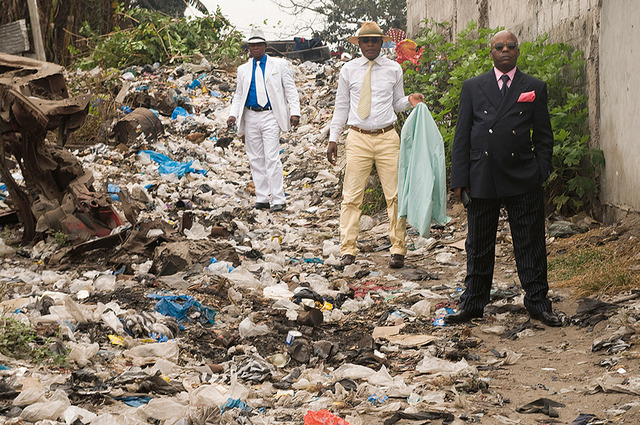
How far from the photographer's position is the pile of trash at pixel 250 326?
3598mm

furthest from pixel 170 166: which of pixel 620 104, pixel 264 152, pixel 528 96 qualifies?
pixel 528 96

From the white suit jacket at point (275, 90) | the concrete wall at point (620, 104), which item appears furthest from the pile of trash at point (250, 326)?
the white suit jacket at point (275, 90)

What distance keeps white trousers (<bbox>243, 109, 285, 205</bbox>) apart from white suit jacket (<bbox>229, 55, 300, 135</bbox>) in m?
0.12

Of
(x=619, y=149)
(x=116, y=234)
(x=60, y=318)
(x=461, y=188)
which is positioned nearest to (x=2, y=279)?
(x=116, y=234)

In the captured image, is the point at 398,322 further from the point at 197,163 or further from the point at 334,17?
the point at 334,17

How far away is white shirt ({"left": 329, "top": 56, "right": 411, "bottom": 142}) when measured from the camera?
671cm

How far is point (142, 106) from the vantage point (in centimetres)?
1375

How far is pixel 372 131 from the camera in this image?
22.1 ft

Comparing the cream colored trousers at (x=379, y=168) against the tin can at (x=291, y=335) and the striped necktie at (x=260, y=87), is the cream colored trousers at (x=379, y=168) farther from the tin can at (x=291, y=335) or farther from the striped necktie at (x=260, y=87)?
the striped necktie at (x=260, y=87)

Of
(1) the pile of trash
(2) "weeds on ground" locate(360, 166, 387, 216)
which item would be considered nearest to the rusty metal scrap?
(1) the pile of trash

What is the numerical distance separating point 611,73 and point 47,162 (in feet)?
17.2

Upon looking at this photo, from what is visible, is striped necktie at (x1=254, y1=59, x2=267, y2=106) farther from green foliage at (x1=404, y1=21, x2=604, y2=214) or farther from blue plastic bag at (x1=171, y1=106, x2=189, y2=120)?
blue plastic bag at (x1=171, y1=106, x2=189, y2=120)

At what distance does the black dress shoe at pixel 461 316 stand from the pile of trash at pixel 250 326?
90 mm

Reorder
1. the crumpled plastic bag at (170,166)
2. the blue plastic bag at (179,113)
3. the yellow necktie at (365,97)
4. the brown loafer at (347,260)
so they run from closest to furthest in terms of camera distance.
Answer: the yellow necktie at (365,97) → the brown loafer at (347,260) → the crumpled plastic bag at (170,166) → the blue plastic bag at (179,113)
